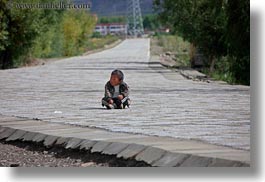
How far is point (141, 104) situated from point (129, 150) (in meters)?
3.91

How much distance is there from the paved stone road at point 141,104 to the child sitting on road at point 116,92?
0.16 meters

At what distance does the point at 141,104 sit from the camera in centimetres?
1023

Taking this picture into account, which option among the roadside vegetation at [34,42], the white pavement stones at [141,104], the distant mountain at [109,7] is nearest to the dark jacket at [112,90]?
the white pavement stones at [141,104]

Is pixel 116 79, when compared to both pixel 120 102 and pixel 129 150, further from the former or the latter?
pixel 129 150

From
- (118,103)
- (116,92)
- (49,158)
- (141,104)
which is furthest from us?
(141,104)

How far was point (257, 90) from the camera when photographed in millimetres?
6184

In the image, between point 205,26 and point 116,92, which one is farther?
point 205,26

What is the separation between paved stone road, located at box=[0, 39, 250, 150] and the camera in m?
7.36

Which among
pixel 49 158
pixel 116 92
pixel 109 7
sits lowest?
pixel 49 158

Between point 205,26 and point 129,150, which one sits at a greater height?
point 205,26

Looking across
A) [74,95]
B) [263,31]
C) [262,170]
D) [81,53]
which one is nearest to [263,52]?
[263,31]

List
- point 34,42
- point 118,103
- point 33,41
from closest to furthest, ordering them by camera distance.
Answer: point 118,103, point 33,41, point 34,42

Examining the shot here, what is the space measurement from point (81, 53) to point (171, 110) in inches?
360

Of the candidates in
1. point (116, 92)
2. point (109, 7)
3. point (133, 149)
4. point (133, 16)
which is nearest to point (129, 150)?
point (133, 149)
